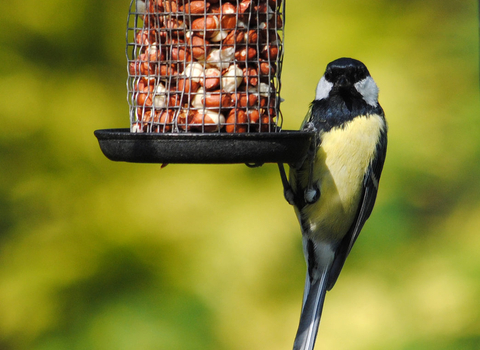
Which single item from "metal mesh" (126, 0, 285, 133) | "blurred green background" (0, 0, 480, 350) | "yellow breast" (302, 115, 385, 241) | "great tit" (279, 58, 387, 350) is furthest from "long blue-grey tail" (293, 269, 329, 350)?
"metal mesh" (126, 0, 285, 133)

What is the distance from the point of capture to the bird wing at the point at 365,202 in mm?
2305

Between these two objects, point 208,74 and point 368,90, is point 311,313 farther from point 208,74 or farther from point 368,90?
point 208,74

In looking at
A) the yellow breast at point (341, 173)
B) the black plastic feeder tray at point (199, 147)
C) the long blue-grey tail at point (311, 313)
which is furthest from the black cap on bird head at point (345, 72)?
the long blue-grey tail at point (311, 313)

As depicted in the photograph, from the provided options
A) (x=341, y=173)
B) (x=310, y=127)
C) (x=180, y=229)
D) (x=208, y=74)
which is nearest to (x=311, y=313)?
(x=341, y=173)

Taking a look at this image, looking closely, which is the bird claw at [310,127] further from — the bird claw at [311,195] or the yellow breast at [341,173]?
the bird claw at [311,195]

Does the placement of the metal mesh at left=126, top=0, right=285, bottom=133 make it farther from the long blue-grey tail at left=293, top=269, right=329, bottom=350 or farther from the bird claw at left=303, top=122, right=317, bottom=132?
the long blue-grey tail at left=293, top=269, right=329, bottom=350

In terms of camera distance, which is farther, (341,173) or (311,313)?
(311,313)

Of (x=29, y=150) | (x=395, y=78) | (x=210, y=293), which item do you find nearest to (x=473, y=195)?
(x=395, y=78)

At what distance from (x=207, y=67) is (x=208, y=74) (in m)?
0.03

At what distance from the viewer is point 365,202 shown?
2348 millimetres

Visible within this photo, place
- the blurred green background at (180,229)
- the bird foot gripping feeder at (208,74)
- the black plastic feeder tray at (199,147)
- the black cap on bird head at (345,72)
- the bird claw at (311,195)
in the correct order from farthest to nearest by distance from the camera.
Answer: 1. the blurred green background at (180,229)
2. the bird claw at (311,195)
3. the black cap on bird head at (345,72)
4. the bird foot gripping feeder at (208,74)
5. the black plastic feeder tray at (199,147)

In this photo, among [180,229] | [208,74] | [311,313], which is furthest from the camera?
[180,229]

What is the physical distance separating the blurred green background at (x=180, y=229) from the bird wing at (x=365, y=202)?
578 millimetres

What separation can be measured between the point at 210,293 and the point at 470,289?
1.39m
